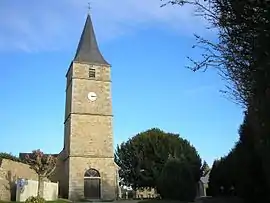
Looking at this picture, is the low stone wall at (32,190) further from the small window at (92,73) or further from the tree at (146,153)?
the tree at (146,153)

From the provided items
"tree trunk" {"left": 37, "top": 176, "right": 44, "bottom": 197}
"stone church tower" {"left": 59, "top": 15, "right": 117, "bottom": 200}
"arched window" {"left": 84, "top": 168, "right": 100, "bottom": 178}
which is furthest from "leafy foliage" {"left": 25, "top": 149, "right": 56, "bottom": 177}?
"arched window" {"left": 84, "top": 168, "right": 100, "bottom": 178}

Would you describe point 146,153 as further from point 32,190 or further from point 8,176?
point 8,176

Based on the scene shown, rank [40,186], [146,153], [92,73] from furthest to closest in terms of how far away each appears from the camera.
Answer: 1. [146,153]
2. [92,73]
3. [40,186]

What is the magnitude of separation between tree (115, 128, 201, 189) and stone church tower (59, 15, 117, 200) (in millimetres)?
8053

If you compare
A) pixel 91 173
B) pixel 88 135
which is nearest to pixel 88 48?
pixel 88 135

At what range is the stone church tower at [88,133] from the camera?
3912 cm

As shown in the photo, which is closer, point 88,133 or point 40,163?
point 40,163

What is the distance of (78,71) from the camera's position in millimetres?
43000

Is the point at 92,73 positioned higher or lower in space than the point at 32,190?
higher

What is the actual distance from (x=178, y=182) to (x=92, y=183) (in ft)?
57.4

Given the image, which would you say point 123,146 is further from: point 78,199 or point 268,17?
point 268,17

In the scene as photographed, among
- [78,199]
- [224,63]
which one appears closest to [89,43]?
[78,199]

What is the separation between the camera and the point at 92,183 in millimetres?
39656

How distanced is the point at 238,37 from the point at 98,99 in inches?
1426
